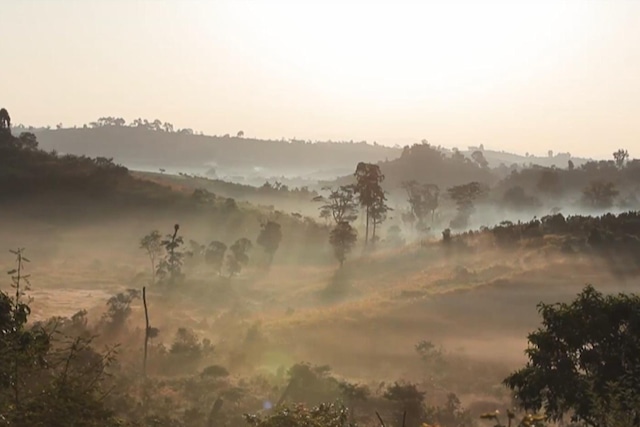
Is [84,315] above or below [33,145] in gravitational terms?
below

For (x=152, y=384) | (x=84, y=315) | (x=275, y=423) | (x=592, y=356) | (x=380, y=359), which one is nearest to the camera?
(x=275, y=423)

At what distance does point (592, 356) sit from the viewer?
1417 cm

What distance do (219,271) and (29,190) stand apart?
4452 cm

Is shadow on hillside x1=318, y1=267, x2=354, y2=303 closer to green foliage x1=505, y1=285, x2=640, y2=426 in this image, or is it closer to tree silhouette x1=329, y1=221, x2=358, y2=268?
tree silhouette x1=329, y1=221, x2=358, y2=268

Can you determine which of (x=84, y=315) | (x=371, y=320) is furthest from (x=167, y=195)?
(x=371, y=320)

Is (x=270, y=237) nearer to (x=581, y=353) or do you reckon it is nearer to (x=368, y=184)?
(x=368, y=184)

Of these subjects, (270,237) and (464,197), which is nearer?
(270,237)

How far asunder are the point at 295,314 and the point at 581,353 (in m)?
29.9

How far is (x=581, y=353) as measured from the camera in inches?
566

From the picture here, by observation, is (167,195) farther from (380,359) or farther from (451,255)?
(380,359)

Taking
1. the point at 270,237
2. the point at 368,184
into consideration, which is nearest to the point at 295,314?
the point at 270,237

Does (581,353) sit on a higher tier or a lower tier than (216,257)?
higher

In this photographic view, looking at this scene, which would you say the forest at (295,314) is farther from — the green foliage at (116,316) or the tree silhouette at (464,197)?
the tree silhouette at (464,197)

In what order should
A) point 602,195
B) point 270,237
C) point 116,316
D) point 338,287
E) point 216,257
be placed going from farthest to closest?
point 602,195, point 270,237, point 216,257, point 338,287, point 116,316
